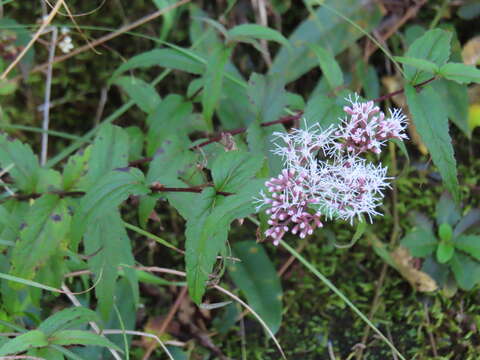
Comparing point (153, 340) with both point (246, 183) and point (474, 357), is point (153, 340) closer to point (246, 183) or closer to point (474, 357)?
point (246, 183)

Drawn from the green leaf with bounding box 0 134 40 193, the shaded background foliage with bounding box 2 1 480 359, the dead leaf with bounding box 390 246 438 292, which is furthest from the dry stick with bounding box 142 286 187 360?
the dead leaf with bounding box 390 246 438 292

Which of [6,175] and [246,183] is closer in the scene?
[246,183]

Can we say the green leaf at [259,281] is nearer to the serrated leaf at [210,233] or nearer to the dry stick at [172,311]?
the dry stick at [172,311]

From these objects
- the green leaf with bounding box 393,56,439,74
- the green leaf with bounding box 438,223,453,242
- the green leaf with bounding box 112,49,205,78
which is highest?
the green leaf with bounding box 112,49,205,78

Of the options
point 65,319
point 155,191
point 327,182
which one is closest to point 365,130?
point 327,182

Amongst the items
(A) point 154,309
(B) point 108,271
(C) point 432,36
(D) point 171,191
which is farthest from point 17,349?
(C) point 432,36

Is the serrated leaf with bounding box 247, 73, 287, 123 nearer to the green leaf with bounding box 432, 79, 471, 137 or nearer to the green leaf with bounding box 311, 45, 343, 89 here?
the green leaf with bounding box 311, 45, 343, 89

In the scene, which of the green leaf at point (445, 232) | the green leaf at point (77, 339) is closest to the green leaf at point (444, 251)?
the green leaf at point (445, 232)
